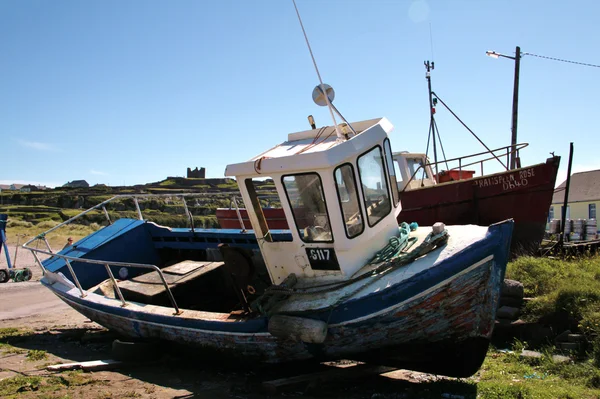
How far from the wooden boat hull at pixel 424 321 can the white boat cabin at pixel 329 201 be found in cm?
66

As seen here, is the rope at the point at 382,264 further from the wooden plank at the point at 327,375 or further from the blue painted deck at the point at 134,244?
the blue painted deck at the point at 134,244

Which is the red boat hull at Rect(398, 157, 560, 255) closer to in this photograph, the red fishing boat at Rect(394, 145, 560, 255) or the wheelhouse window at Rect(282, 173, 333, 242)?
the red fishing boat at Rect(394, 145, 560, 255)

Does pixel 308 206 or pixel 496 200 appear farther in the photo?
pixel 496 200

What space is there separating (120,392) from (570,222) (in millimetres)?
14306

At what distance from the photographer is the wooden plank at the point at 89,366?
652 centimetres

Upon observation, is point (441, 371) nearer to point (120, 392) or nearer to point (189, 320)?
point (189, 320)

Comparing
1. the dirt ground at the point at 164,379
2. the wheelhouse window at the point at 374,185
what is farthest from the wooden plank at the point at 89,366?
the wheelhouse window at the point at 374,185

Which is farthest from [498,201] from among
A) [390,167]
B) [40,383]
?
[40,383]

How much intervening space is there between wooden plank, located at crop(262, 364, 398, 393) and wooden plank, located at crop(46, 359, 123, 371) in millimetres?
2391

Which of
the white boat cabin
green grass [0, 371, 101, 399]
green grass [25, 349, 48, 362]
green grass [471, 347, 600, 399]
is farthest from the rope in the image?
green grass [25, 349, 48, 362]

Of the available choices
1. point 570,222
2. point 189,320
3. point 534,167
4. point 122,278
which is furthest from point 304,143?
point 570,222

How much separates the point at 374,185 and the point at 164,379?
3616 millimetres

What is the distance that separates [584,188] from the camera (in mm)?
31469

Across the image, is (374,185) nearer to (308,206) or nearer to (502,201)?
(308,206)
